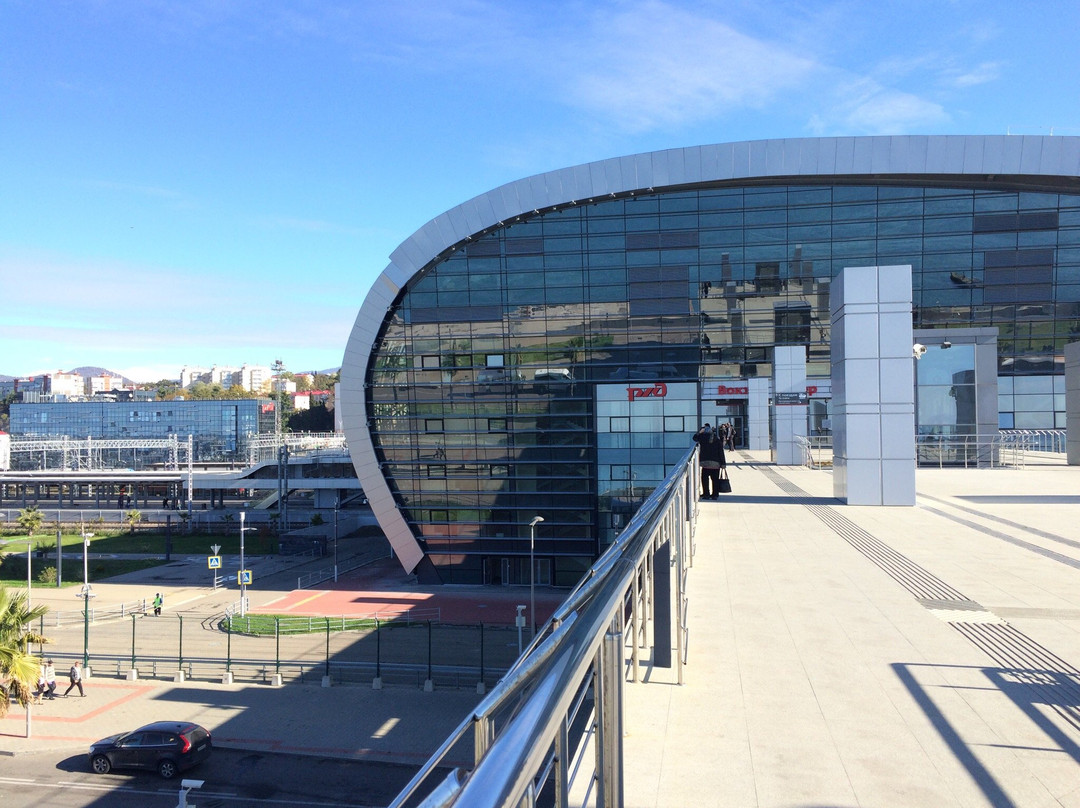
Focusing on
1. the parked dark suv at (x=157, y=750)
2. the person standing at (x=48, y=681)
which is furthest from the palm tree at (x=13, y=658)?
the person standing at (x=48, y=681)

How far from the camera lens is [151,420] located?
352 feet

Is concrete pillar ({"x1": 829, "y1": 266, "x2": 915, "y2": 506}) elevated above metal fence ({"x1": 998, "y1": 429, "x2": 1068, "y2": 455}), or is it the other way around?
concrete pillar ({"x1": 829, "y1": 266, "x2": 915, "y2": 506})

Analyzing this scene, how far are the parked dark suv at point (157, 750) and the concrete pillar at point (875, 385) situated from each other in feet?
45.7

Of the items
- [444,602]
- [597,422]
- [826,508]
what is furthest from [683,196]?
[826,508]

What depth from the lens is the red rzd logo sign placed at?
1273 inches

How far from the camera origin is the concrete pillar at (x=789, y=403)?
89.7 ft

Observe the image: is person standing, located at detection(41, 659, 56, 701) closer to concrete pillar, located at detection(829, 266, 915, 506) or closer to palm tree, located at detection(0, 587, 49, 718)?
palm tree, located at detection(0, 587, 49, 718)

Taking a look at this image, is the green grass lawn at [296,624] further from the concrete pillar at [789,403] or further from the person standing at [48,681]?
the concrete pillar at [789,403]

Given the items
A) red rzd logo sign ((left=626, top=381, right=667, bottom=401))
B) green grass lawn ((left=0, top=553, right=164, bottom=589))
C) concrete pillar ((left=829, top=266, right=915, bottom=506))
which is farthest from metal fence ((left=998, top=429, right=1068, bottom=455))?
green grass lawn ((left=0, top=553, right=164, bottom=589))

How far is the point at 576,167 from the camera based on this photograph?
106ft

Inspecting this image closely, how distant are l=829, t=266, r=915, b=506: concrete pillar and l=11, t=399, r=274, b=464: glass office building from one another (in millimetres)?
100174

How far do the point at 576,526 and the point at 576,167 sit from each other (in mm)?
14749

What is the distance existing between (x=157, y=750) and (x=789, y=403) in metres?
21.8

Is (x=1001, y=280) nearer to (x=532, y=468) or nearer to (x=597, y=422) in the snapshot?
(x=597, y=422)
